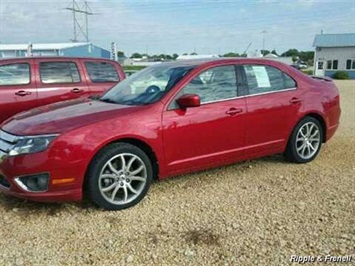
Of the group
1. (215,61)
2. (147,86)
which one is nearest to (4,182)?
(147,86)

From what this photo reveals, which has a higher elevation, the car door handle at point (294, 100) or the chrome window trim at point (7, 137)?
the car door handle at point (294, 100)

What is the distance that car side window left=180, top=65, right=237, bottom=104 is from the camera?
4.46m

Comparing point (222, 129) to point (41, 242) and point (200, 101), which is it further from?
point (41, 242)

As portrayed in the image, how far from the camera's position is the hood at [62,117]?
3766mm

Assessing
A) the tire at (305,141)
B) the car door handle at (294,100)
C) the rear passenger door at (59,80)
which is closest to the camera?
the car door handle at (294,100)

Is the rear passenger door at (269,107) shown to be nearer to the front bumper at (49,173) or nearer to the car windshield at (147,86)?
the car windshield at (147,86)

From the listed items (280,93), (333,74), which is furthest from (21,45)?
(280,93)

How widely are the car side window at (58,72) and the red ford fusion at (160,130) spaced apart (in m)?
2.29

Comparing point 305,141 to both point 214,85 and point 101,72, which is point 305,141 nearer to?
point 214,85

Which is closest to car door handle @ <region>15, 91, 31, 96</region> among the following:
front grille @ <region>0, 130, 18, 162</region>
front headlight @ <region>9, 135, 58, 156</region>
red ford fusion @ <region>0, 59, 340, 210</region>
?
red ford fusion @ <region>0, 59, 340, 210</region>

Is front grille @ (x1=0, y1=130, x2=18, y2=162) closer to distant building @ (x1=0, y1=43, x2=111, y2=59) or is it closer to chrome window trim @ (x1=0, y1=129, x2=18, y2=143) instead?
chrome window trim @ (x1=0, y1=129, x2=18, y2=143)

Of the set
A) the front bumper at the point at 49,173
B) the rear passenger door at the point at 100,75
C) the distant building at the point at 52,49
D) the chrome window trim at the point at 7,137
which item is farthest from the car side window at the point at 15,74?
the distant building at the point at 52,49

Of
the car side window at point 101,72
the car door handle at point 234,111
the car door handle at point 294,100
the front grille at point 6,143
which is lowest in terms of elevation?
the front grille at point 6,143

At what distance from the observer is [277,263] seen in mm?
3006
